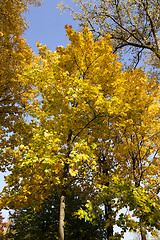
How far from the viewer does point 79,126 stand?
5.11 m

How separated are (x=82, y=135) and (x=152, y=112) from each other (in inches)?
110

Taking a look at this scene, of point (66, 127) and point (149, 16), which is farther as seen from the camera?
point (149, 16)

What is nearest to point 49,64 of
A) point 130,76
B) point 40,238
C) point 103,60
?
point 103,60

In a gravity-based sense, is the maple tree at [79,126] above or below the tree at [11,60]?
below

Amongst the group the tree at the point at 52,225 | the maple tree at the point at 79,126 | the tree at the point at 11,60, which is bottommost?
the tree at the point at 52,225

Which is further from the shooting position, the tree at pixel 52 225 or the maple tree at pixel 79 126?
the tree at pixel 52 225

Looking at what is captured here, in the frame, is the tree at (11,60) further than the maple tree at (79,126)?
Yes

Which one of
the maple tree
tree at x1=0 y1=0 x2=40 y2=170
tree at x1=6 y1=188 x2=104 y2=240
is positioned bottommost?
tree at x1=6 y1=188 x2=104 y2=240

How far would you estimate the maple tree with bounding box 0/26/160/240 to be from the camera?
3.59 meters

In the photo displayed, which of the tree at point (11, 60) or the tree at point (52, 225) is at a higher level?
the tree at point (11, 60)

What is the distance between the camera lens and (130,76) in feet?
21.3

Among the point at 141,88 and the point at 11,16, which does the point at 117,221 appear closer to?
the point at 141,88

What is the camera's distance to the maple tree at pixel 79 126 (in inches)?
141

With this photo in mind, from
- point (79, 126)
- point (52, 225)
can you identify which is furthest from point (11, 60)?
point (52, 225)
